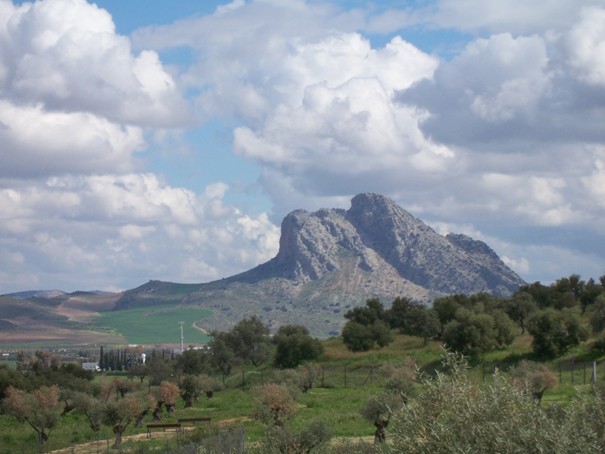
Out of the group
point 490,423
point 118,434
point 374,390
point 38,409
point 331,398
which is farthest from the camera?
point 374,390

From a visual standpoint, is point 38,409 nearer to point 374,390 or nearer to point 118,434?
point 118,434

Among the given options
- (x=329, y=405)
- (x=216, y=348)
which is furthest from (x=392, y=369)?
(x=216, y=348)

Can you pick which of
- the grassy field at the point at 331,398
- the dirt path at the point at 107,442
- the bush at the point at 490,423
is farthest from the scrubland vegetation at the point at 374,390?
the dirt path at the point at 107,442

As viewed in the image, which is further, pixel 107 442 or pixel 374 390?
pixel 374 390

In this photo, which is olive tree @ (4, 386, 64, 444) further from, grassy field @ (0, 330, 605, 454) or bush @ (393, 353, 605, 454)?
bush @ (393, 353, 605, 454)

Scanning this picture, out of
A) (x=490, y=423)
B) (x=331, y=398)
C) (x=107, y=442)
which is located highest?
(x=490, y=423)

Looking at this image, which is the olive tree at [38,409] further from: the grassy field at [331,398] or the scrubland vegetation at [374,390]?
the grassy field at [331,398]

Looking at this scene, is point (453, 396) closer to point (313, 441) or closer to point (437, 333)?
point (313, 441)

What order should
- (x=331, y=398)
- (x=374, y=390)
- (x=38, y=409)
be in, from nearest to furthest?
(x=38, y=409) → (x=331, y=398) → (x=374, y=390)

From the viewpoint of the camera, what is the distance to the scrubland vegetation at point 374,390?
681 inches

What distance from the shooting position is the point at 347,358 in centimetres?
8288

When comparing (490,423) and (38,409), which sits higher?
(490,423)

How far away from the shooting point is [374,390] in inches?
2463

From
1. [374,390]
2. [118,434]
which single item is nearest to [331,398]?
[374,390]
